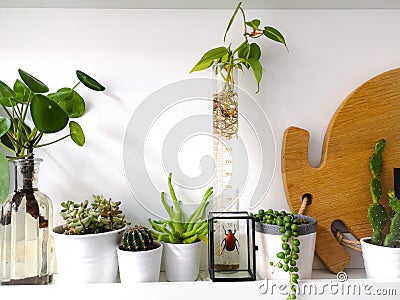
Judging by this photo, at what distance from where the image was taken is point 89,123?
1165 mm

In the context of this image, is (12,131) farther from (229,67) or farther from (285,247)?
(285,247)

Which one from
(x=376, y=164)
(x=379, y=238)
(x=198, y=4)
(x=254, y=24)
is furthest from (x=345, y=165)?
(x=198, y=4)

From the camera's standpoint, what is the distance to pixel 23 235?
101 centimetres

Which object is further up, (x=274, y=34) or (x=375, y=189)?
(x=274, y=34)

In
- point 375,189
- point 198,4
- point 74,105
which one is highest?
point 198,4

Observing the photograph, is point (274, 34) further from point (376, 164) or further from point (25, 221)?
point (25, 221)

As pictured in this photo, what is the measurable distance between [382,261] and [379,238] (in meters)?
0.06

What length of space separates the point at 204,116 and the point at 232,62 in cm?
16

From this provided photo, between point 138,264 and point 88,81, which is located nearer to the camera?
point 138,264

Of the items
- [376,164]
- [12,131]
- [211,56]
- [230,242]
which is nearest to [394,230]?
[376,164]

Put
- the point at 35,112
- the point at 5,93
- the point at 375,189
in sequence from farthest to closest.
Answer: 1. the point at 375,189
2. the point at 5,93
3. the point at 35,112

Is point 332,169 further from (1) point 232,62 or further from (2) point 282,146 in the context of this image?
(1) point 232,62

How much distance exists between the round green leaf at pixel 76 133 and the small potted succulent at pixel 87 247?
0.16m

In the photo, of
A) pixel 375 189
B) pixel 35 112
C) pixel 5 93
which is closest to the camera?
pixel 35 112
